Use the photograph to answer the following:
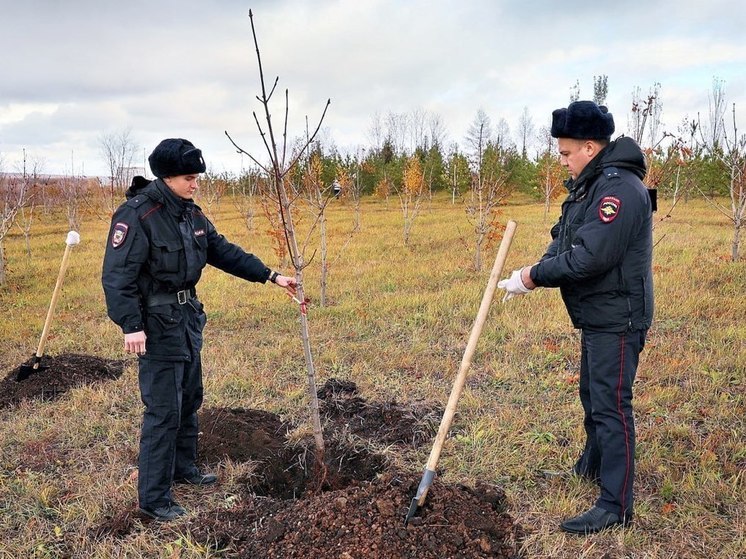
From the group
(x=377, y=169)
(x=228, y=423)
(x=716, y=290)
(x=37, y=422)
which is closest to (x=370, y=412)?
(x=228, y=423)

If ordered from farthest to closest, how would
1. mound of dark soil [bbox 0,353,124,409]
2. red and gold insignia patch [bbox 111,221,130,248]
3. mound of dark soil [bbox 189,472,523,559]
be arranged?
mound of dark soil [bbox 0,353,124,409]
red and gold insignia patch [bbox 111,221,130,248]
mound of dark soil [bbox 189,472,523,559]

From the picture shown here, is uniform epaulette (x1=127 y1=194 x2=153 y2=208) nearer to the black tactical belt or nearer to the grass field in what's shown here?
the black tactical belt

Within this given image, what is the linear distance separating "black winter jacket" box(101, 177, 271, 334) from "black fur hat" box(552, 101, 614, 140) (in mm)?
1909

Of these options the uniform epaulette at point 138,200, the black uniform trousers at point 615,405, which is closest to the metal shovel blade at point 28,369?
the uniform epaulette at point 138,200

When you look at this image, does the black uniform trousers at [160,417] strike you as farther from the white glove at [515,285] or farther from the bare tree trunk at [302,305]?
the white glove at [515,285]

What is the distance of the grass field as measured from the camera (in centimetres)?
272

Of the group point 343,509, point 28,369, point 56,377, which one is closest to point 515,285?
point 343,509

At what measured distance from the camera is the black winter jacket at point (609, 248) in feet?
7.62

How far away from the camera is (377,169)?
34.7 meters

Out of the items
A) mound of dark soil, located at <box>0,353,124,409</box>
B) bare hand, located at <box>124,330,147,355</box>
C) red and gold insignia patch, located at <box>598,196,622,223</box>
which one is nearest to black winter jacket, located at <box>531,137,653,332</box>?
red and gold insignia patch, located at <box>598,196,622,223</box>

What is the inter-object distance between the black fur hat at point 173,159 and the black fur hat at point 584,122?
1787 mm

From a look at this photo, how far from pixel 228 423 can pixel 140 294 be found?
1451 mm

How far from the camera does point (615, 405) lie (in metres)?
2.51

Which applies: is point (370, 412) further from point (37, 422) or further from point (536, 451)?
point (37, 422)
